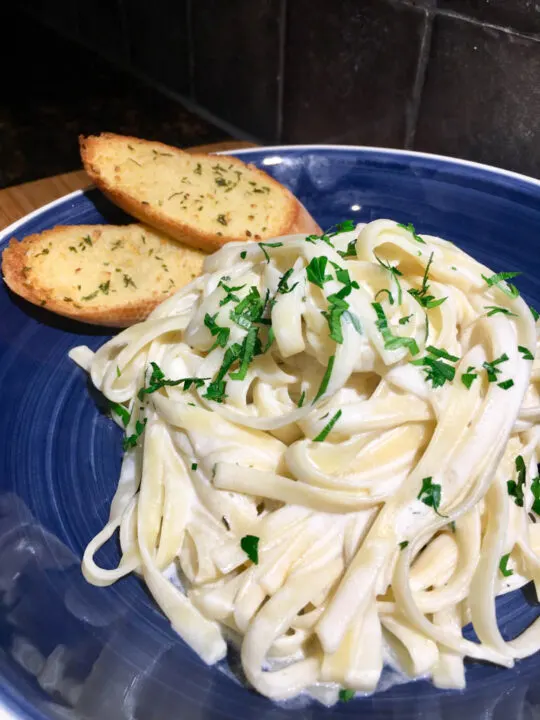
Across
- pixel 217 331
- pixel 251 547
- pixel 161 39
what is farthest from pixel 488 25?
pixel 161 39

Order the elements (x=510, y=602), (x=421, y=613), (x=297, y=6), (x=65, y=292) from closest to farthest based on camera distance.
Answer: (x=421, y=613)
(x=510, y=602)
(x=65, y=292)
(x=297, y=6)

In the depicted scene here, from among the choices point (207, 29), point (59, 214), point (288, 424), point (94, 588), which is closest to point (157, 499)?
point (94, 588)

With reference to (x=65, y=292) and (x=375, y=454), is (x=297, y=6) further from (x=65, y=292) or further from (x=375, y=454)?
(x=375, y=454)

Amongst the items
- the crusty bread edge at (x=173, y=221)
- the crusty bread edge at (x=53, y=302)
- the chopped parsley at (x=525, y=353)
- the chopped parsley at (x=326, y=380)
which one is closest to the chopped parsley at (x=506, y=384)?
the chopped parsley at (x=525, y=353)

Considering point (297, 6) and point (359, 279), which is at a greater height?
point (297, 6)

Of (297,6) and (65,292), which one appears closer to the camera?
(65,292)

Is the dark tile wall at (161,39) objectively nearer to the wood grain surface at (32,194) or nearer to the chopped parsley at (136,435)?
the wood grain surface at (32,194)

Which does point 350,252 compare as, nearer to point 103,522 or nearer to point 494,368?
point 494,368
